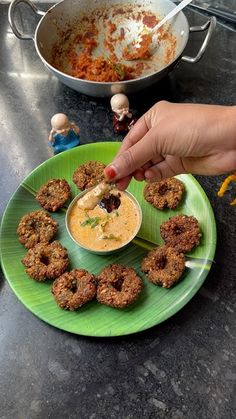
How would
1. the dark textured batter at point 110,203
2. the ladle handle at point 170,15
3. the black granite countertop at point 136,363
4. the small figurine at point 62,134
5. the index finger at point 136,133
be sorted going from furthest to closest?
the ladle handle at point 170,15 → the small figurine at point 62,134 → the dark textured batter at point 110,203 → the index finger at point 136,133 → the black granite countertop at point 136,363

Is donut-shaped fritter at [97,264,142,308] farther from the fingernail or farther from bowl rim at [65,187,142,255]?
the fingernail

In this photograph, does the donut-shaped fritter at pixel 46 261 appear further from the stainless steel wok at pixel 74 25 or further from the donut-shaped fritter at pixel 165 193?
the stainless steel wok at pixel 74 25

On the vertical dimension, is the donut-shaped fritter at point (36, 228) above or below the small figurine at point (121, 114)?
below

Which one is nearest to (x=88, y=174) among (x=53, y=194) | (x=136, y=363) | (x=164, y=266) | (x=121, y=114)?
(x=53, y=194)

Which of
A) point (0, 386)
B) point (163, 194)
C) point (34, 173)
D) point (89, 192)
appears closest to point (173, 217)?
point (163, 194)

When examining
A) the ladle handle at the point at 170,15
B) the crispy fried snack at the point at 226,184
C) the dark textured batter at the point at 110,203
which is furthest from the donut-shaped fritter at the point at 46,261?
the ladle handle at the point at 170,15

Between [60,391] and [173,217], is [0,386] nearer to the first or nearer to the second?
[60,391]

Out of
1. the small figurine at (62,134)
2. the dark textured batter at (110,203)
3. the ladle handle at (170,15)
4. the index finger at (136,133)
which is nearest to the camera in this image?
the index finger at (136,133)
